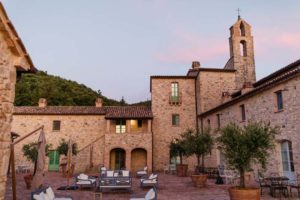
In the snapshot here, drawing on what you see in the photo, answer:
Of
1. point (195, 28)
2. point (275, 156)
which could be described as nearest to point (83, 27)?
point (195, 28)

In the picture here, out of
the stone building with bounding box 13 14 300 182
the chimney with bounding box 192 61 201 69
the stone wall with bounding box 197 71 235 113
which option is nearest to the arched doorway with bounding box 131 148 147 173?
the stone building with bounding box 13 14 300 182

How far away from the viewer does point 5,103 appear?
4719mm

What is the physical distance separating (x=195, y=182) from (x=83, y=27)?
42.6 ft

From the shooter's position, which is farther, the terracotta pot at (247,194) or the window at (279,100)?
the window at (279,100)

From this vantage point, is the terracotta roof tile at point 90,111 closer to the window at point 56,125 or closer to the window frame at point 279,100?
the window at point 56,125

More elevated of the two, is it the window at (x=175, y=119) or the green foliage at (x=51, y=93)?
the green foliage at (x=51, y=93)

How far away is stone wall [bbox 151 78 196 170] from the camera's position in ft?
74.1

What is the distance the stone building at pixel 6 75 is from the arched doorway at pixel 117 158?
1845 centimetres

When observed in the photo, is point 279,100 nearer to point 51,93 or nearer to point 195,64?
point 195,64

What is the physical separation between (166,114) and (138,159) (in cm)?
502

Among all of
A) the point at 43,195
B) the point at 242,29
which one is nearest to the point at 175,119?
the point at 242,29

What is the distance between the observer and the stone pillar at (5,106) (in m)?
4.55

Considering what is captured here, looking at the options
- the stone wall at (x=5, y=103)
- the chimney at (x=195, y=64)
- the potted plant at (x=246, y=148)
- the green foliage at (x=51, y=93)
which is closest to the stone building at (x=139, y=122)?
the chimney at (x=195, y=64)

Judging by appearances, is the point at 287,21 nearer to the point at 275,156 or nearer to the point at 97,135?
the point at 275,156
